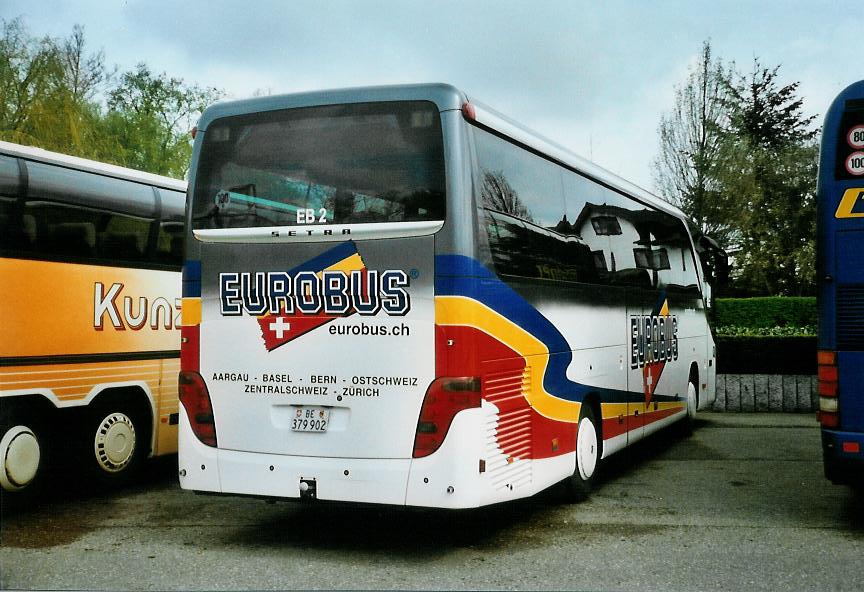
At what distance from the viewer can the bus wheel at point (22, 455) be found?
7.89m

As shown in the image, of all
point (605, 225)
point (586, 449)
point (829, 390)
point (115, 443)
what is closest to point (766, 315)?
point (605, 225)

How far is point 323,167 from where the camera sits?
6.73m

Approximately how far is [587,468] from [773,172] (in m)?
25.4

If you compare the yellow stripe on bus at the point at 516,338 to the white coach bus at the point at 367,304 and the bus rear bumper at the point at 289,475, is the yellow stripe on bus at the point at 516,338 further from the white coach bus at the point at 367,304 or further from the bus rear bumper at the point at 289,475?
the bus rear bumper at the point at 289,475

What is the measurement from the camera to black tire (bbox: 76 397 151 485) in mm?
8766

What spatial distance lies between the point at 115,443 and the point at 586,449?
4379mm

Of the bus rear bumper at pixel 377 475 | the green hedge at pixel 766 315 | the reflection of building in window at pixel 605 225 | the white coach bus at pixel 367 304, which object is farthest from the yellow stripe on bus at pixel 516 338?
the green hedge at pixel 766 315

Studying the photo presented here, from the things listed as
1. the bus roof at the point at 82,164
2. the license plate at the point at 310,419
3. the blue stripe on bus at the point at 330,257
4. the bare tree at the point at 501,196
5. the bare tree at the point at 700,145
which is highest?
the bare tree at the point at 700,145

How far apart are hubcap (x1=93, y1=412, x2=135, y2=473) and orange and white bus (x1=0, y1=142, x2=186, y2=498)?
10 mm

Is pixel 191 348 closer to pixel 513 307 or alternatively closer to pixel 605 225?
pixel 513 307

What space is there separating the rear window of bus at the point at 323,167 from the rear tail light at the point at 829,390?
320 cm

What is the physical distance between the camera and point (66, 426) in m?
8.50

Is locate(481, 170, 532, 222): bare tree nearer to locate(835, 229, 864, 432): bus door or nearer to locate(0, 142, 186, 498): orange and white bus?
locate(835, 229, 864, 432): bus door

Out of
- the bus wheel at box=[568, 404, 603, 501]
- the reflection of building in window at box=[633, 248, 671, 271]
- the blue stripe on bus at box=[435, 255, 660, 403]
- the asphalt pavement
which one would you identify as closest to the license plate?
the asphalt pavement
